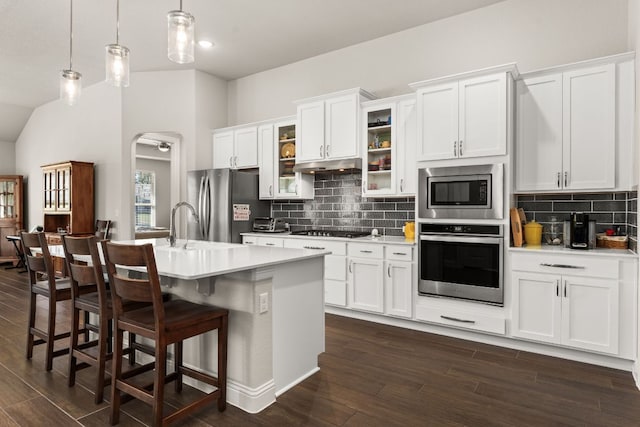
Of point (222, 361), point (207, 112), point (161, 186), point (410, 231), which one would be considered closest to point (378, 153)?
point (410, 231)

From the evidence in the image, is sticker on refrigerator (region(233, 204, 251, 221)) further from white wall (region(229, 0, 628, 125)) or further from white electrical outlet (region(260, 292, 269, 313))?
white electrical outlet (region(260, 292, 269, 313))

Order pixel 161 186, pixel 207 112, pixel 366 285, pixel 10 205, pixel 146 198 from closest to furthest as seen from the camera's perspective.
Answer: pixel 366 285 < pixel 207 112 < pixel 10 205 < pixel 146 198 < pixel 161 186

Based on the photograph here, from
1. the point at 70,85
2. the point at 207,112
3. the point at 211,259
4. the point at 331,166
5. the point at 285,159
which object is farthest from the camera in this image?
the point at 207,112

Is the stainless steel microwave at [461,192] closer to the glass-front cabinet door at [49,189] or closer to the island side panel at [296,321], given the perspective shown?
the island side panel at [296,321]

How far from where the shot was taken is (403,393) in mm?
2537

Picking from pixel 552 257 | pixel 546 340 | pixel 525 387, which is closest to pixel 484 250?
pixel 552 257

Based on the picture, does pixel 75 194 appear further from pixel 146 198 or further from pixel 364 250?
pixel 364 250

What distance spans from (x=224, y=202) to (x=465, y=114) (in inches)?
125

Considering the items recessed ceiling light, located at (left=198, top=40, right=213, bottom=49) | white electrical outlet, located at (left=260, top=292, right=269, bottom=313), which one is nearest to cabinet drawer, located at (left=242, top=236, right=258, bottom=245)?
recessed ceiling light, located at (left=198, top=40, right=213, bottom=49)

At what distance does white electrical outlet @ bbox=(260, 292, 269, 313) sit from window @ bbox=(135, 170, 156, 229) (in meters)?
7.98

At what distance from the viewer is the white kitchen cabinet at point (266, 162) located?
538cm

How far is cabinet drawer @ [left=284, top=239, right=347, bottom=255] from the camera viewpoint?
428 centimetres

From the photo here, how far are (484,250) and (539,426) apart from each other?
1571mm

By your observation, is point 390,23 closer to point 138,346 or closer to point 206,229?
point 206,229
